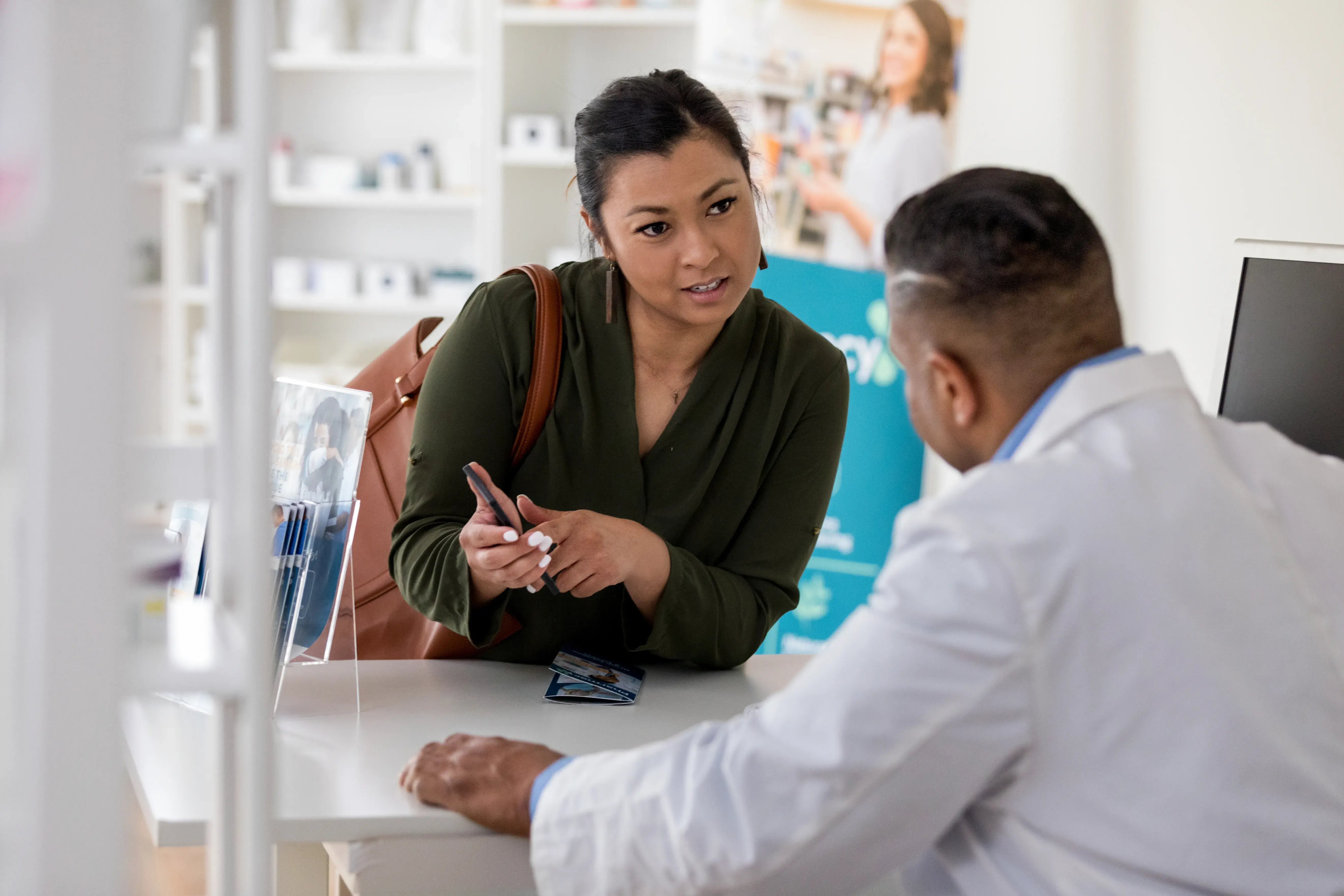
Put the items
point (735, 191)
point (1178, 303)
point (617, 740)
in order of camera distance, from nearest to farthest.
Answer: point (617, 740)
point (735, 191)
point (1178, 303)

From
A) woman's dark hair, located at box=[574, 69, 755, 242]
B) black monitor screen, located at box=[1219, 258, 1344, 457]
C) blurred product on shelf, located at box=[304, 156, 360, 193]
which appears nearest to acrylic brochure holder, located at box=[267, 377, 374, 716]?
woman's dark hair, located at box=[574, 69, 755, 242]

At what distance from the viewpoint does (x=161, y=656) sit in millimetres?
683

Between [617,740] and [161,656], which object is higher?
[161,656]

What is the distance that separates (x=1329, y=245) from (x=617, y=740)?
1.00m

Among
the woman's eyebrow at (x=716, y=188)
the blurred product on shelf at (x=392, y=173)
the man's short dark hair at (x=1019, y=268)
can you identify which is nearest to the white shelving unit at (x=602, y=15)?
the blurred product on shelf at (x=392, y=173)

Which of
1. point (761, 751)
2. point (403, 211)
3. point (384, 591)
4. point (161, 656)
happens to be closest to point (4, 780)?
point (161, 656)

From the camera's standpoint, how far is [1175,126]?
2.66 m

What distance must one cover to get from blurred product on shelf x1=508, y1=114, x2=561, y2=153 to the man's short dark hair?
3444 mm

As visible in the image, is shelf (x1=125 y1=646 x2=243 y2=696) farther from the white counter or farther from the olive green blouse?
the olive green blouse

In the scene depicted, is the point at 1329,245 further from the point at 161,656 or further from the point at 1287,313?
the point at 161,656

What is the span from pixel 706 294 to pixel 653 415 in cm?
18

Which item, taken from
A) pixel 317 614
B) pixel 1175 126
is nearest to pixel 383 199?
pixel 1175 126

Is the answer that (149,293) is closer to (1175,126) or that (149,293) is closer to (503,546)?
(503,546)

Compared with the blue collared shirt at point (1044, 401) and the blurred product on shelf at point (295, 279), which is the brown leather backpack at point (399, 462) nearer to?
the blue collared shirt at point (1044, 401)
